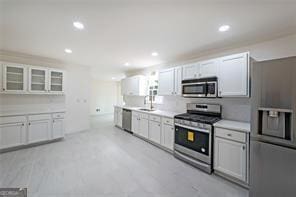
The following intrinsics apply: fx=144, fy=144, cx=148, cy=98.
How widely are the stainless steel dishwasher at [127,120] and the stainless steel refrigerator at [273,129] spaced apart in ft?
12.6

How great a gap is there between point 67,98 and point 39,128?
143cm

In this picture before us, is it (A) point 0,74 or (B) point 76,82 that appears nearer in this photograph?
(A) point 0,74

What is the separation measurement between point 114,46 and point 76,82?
2818mm

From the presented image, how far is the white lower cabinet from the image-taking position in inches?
144

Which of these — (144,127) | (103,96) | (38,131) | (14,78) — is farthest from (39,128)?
(103,96)

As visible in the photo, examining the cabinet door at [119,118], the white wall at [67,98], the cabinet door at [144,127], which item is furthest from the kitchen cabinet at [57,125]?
the cabinet door at [144,127]

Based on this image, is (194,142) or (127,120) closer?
(194,142)

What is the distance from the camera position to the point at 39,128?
380cm

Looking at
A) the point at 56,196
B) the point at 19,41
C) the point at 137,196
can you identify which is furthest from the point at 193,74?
the point at 19,41

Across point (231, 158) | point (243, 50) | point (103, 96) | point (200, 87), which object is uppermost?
point (243, 50)

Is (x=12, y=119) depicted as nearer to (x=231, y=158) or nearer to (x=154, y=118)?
(x=154, y=118)

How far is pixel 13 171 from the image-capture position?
255 cm

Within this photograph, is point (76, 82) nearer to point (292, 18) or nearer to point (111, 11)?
point (111, 11)

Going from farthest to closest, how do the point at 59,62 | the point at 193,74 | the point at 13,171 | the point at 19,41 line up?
1. the point at 59,62
2. the point at 193,74
3. the point at 19,41
4. the point at 13,171
